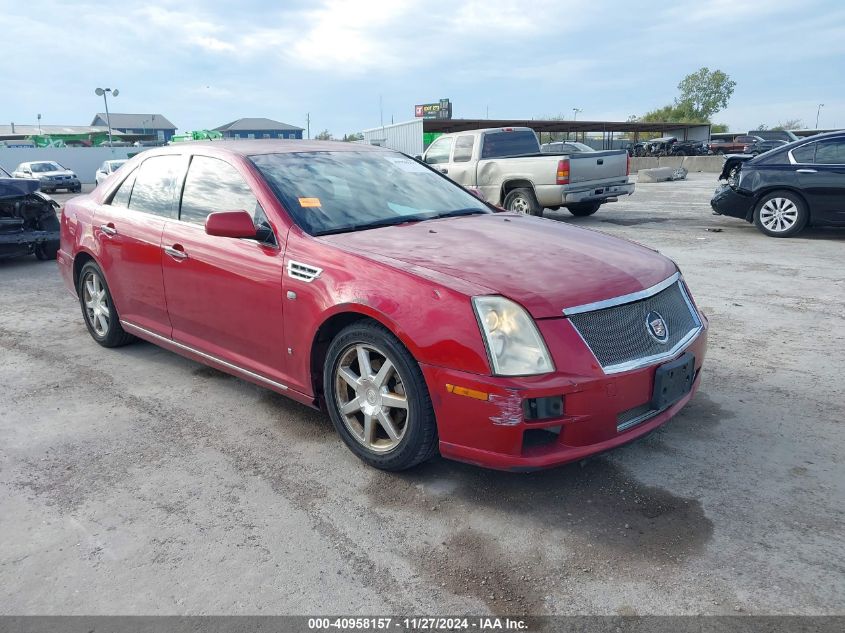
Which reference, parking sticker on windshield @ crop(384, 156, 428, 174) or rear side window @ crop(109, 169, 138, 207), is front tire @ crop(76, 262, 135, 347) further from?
parking sticker on windshield @ crop(384, 156, 428, 174)

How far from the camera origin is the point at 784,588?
92.7 inches

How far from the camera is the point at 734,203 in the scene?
10547 mm

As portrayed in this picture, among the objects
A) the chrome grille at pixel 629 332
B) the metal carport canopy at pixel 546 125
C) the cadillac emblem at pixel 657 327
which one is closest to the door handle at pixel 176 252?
the chrome grille at pixel 629 332

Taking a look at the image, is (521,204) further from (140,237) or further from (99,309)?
(140,237)

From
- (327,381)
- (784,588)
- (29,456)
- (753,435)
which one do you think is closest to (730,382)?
(753,435)

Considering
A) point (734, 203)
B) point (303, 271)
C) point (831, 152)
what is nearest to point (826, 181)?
point (831, 152)

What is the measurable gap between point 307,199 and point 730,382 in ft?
9.50

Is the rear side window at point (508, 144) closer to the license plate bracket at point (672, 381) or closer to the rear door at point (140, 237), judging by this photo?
the rear door at point (140, 237)

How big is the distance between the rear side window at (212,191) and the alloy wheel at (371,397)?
111 centimetres

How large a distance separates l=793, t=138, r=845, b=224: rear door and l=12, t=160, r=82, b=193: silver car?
31661 millimetres

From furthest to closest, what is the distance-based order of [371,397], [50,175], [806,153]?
[50,175], [806,153], [371,397]

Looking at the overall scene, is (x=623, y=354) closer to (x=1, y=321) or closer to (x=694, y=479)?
(x=694, y=479)

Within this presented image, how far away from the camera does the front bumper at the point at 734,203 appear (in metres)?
10.4

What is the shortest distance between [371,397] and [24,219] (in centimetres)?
838
